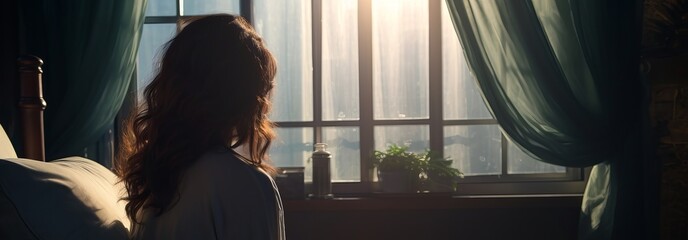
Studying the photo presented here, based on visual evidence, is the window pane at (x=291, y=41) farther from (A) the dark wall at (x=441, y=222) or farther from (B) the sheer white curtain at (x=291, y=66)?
(A) the dark wall at (x=441, y=222)

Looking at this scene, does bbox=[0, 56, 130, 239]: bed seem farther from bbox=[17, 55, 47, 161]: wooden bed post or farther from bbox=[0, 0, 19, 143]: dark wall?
bbox=[0, 0, 19, 143]: dark wall

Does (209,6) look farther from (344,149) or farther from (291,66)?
(344,149)

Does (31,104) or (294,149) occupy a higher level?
(31,104)

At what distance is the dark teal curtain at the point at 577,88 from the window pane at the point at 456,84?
24 centimetres

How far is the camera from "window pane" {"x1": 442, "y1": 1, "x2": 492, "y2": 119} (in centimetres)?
298

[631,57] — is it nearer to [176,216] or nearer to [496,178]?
[496,178]

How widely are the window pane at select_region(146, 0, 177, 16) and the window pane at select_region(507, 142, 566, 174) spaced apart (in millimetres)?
1636

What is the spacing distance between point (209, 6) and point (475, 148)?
1356 millimetres

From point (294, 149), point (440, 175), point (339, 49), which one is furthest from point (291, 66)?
point (440, 175)

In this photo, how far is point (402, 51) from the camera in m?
2.97

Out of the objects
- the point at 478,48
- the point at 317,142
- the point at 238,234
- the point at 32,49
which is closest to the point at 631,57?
the point at 478,48

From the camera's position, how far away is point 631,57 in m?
2.63

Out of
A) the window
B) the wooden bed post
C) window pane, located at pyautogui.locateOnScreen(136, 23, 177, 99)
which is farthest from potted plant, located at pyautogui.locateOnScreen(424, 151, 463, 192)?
the wooden bed post

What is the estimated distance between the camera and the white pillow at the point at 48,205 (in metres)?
1.14
